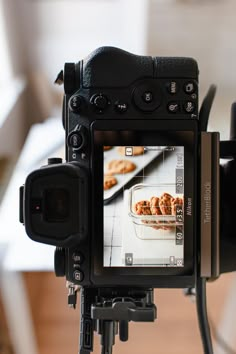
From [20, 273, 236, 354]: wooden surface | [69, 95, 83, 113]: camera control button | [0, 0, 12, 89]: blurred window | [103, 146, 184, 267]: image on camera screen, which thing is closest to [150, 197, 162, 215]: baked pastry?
[103, 146, 184, 267]: image on camera screen

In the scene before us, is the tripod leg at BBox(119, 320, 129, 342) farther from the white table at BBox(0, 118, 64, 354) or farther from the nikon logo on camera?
the white table at BBox(0, 118, 64, 354)

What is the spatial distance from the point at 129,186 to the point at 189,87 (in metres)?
0.10

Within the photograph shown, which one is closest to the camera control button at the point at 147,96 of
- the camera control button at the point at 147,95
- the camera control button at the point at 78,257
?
the camera control button at the point at 147,95

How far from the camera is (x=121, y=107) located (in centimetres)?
48

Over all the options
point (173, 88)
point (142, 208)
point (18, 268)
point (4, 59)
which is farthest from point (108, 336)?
point (4, 59)

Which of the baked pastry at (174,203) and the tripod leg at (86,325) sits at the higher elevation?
the baked pastry at (174,203)

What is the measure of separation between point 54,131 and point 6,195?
1.05 feet

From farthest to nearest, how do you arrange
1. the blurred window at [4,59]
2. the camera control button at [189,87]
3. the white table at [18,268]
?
1. the blurred window at [4,59]
2. the white table at [18,268]
3. the camera control button at [189,87]

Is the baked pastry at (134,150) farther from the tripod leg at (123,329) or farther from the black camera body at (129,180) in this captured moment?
the tripod leg at (123,329)

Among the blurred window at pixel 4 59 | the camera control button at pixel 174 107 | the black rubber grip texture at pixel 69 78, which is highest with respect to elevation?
the blurred window at pixel 4 59

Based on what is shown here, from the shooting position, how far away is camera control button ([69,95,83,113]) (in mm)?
478

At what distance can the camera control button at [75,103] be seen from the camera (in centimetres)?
48

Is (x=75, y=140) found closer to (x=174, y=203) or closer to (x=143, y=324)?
(x=174, y=203)

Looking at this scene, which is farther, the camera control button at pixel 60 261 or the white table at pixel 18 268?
the white table at pixel 18 268
